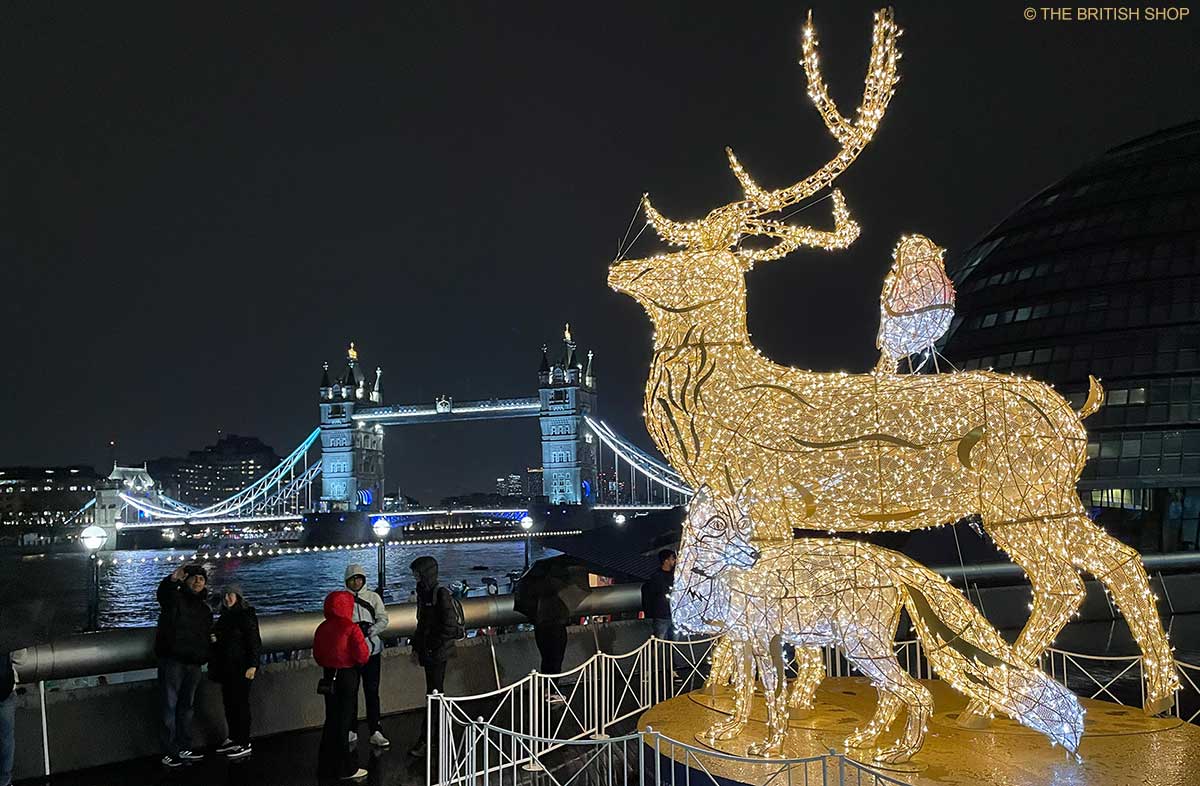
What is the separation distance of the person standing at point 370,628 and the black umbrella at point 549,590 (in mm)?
1561

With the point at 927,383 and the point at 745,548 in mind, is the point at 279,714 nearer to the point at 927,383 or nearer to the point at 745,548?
the point at 745,548

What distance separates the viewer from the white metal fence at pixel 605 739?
197 inches

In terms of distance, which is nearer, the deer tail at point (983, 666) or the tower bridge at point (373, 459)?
the deer tail at point (983, 666)

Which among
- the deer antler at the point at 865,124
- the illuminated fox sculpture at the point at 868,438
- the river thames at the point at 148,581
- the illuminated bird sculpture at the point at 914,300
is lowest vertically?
the river thames at the point at 148,581

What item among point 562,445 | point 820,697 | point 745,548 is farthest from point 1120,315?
point 562,445

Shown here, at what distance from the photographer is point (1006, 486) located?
5.61 metres

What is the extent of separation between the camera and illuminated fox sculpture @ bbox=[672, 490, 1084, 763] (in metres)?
5.11

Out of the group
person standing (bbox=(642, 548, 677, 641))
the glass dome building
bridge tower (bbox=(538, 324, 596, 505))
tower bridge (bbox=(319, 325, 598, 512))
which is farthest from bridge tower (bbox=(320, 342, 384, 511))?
person standing (bbox=(642, 548, 677, 641))

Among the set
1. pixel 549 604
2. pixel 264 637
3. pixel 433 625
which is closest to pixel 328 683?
pixel 433 625

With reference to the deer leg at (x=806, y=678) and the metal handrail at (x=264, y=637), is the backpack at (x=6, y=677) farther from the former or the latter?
the deer leg at (x=806, y=678)

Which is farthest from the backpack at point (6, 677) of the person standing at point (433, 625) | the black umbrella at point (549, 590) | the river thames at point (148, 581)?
the black umbrella at point (549, 590)

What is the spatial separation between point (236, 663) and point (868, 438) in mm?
5068

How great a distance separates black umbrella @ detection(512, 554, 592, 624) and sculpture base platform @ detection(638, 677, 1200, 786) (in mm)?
2251

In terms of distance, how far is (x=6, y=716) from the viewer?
6.20 m
